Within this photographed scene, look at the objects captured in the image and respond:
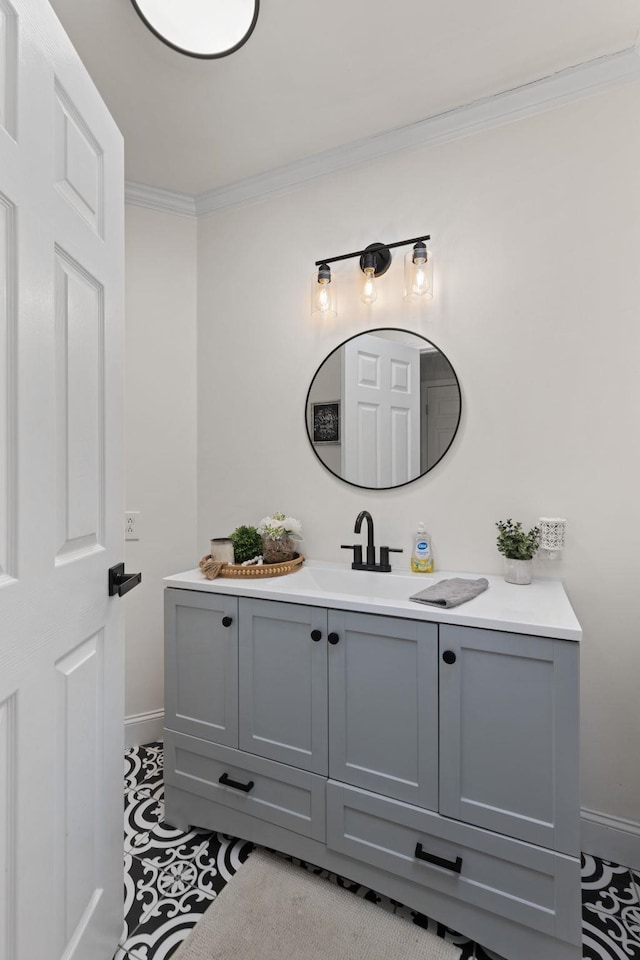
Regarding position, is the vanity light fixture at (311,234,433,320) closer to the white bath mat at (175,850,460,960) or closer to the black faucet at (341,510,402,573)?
the black faucet at (341,510,402,573)

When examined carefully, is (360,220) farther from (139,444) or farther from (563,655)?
(563,655)

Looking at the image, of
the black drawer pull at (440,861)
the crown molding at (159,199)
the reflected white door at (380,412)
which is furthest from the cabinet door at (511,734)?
the crown molding at (159,199)

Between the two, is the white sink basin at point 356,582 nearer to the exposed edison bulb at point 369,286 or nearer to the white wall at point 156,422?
the white wall at point 156,422

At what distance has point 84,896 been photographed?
1092 millimetres

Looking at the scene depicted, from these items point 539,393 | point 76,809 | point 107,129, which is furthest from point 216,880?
point 107,129

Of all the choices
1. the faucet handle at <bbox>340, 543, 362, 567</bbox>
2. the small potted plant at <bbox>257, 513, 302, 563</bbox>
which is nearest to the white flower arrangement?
the small potted plant at <bbox>257, 513, 302, 563</bbox>

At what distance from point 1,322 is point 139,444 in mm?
1639

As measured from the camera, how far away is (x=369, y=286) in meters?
2.06

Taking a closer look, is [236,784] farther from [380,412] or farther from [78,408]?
[380,412]

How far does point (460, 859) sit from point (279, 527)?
125 centimetres

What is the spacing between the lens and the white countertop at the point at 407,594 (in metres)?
1.32

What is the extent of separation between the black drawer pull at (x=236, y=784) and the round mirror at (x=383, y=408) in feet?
3.86

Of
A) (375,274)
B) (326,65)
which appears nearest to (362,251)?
(375,274)

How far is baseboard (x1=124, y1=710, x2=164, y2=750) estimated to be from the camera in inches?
92.4
